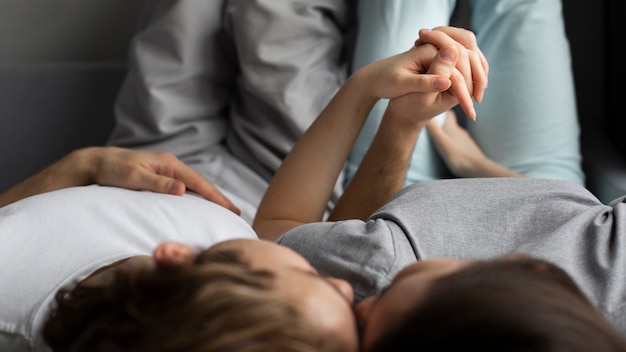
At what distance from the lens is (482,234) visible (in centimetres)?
77

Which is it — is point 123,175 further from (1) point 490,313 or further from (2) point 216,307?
(1) point 490,313

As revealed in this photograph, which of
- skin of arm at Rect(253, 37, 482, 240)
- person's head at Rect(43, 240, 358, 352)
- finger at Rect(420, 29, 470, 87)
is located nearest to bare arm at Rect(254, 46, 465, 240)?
skin of arm at Rect(253, 37, 482, 240)

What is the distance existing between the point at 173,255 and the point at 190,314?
98 millimetres

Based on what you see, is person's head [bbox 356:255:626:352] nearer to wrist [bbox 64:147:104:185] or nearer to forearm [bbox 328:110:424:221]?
forearm [bbox 328:110:424:221]

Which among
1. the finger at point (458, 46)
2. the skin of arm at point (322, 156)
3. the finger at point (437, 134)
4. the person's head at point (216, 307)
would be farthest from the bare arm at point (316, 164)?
the person's head at point (216, 307)

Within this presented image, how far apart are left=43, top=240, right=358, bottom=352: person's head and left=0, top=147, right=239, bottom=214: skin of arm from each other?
0.99 feet

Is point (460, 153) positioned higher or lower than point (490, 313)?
lower

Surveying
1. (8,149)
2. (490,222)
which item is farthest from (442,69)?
(8,149)

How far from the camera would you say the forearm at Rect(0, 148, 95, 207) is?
1.08 m

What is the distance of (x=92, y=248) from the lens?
0.82 metres

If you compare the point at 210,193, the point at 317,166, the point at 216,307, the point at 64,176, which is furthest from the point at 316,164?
the point at 216,307

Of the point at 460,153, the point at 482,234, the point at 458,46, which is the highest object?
the point at 458,46

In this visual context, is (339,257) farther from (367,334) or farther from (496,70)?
(496,70)

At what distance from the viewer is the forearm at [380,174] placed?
1027 mm
